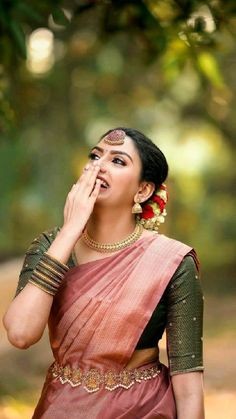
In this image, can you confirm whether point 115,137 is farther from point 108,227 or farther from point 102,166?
point 108,227

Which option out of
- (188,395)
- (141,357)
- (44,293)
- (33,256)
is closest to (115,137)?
(33,256)

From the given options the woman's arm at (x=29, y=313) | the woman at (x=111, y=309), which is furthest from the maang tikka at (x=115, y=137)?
the woman's arm at (x=29, y=313)

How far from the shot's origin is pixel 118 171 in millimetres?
2553

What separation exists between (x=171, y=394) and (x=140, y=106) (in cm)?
1044

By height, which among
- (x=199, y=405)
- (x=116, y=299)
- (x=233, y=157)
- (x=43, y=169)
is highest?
(x=116, y=299)

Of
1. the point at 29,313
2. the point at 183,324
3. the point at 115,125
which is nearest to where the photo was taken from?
the point at 29,313

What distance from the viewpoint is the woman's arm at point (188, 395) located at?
8.03 feet

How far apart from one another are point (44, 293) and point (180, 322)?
37 centimetres

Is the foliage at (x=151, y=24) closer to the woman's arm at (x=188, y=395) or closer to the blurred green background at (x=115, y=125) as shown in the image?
the woman's arm at (x=188, y=395)

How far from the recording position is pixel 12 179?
41.0 feet

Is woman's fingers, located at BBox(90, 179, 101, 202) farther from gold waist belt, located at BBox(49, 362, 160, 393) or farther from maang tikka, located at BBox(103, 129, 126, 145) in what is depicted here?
gold waist belt, located at BBox(49, 362, 160, 393)

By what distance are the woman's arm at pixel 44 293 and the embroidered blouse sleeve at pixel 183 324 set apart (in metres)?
0.30

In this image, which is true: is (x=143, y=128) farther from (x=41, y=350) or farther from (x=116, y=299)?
(x=116, y=299)

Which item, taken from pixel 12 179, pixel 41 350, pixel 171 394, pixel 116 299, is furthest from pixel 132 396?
pixel 12 179
